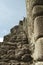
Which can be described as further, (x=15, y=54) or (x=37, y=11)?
(x=15, y=54)

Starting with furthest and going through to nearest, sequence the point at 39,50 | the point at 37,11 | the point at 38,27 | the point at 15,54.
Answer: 1. the point at 15,54
2. the point at 37,11
3. the point at 38,27
4. the point at 39,50

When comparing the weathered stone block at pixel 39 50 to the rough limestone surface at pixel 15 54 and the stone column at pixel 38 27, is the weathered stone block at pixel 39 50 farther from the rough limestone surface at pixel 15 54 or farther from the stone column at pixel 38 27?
the rough limestone surface at pixel 15 54

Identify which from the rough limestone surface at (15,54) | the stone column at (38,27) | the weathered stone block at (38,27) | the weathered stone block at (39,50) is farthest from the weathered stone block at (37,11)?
the rough limestone surface at (15,54)

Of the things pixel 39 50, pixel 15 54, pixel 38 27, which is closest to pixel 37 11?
pixel 38 27

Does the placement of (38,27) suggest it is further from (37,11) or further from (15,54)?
(15,54)

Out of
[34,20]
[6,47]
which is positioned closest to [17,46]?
[6,47]

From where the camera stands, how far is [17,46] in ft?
25.0

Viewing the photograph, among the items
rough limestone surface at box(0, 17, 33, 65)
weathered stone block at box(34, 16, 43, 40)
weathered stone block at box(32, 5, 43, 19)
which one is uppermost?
weathered stone block at box(32, 5, 43, 19)

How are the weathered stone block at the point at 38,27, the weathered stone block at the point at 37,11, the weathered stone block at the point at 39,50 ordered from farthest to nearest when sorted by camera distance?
the weathered stone block at the point at 37,11
the weathered stone block at the point at 38,27
the weathered stone block at the point at 39,50

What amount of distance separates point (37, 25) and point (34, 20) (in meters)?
0.26

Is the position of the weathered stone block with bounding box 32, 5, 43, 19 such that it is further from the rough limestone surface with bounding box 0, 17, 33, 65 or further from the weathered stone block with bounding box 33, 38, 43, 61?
the rough limestone surface with bounding box 0, 17, 33, 65

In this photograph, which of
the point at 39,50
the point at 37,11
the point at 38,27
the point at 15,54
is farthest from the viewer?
the point at 15,54

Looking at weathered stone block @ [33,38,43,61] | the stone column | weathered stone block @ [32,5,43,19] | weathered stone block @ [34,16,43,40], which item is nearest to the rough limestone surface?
the stone column

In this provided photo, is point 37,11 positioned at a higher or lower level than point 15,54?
higher
